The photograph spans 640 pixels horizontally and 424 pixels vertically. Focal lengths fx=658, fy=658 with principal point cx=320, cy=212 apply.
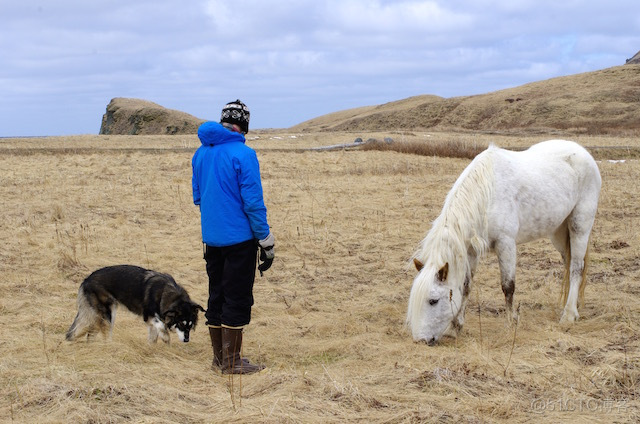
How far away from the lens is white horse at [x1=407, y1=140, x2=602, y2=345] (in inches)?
262

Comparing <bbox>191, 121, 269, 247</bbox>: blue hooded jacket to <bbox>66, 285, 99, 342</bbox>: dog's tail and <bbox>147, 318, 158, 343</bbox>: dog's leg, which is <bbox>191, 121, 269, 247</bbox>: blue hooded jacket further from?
<bbox>66, 285, 99, 342</bbox>: dog's tail

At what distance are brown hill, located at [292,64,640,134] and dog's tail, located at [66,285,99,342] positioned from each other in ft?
160

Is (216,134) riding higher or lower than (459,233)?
higher

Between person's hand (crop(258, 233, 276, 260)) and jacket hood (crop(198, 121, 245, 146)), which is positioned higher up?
jacket hood (crop(198, 121, 245, 146))

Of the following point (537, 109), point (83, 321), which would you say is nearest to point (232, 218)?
point (83, 321)

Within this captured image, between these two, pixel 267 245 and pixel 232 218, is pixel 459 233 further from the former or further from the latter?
pixel 232 218

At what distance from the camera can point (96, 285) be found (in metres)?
6.70

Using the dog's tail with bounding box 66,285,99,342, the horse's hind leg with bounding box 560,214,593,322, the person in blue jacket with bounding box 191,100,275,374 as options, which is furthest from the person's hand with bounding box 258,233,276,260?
the horse's hind leg with bounding box 560,214,593,322

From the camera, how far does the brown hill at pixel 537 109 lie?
57000 mm

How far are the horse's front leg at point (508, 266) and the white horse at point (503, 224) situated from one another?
1cm

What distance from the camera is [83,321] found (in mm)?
6605

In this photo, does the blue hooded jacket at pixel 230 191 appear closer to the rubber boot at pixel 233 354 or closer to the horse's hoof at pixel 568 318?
the rubber boot at pixel 233 354

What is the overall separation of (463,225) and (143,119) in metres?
54.4

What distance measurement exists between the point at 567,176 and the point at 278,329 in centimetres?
398
